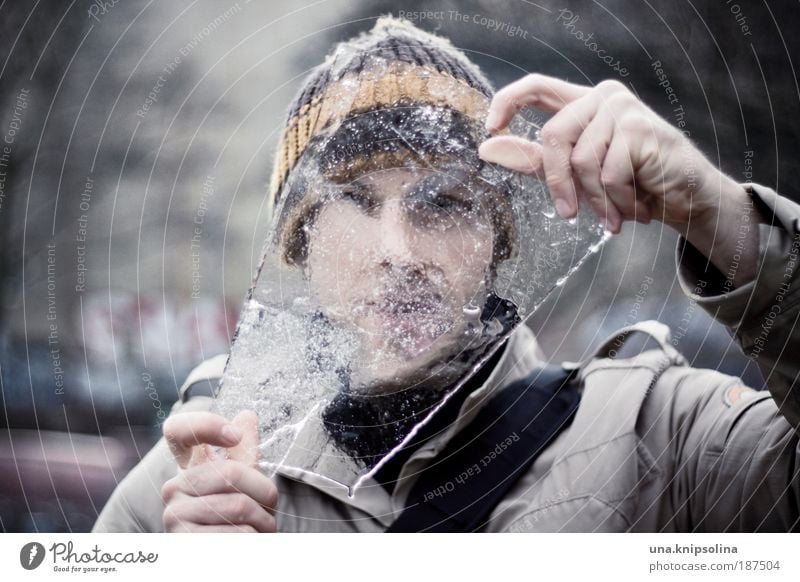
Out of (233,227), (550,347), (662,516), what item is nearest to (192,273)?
(233,227)

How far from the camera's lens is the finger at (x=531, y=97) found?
0.59 meters

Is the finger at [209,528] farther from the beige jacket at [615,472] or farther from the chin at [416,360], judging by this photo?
the chin at [416,360]

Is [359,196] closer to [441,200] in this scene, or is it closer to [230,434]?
[441,200]

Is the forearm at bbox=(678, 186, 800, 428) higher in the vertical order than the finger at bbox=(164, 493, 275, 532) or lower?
higher

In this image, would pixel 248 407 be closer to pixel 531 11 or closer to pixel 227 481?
pixel 227 481

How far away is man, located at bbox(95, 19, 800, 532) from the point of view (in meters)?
0.58

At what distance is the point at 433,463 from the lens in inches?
25.0

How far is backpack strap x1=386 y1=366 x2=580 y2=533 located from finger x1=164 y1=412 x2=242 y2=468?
0.15 m

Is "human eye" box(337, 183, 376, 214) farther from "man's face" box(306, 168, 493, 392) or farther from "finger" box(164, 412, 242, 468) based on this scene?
"finger" box(164, 412, 242, 468)
